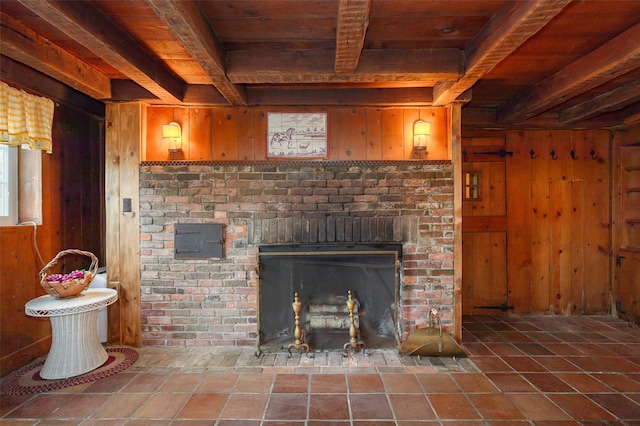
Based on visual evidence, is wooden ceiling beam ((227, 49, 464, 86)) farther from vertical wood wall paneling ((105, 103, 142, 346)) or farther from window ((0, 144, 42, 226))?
window ((0, 144, 42, 226))

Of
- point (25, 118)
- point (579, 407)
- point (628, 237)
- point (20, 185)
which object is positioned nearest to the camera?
point (579, 407)

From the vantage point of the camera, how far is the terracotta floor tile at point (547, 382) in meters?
2.21

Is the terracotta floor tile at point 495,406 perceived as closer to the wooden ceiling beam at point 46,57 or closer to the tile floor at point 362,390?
the tile floor at point 362,390

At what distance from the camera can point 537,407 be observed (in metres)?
2.02

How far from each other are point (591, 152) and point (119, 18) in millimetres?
4721

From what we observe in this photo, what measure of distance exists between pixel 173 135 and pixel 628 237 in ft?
16.1

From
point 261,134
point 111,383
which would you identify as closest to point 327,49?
point 261,134

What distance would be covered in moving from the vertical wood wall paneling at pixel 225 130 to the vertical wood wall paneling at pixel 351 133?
0.93 metres

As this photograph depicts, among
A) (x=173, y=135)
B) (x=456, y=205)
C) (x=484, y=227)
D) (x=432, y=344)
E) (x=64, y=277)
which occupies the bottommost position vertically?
(x=432, y=344)

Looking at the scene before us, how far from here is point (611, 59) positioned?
214 cm

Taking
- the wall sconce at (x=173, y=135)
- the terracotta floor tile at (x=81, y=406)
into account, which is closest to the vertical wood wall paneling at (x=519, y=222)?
the wall sconce at (x=173, y=135)

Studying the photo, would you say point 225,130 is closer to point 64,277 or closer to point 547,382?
point 64,277

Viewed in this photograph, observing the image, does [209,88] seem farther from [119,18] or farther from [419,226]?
[419,226]

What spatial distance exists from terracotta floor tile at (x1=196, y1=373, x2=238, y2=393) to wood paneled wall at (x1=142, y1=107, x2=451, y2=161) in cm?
178
